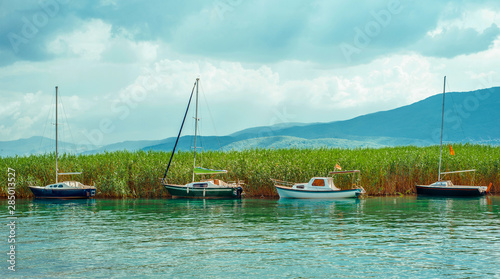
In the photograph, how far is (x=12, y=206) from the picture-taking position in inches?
1705

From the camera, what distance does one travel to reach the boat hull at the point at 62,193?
165ft

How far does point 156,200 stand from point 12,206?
11973mm

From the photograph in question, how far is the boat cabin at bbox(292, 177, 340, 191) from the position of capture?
161 feet

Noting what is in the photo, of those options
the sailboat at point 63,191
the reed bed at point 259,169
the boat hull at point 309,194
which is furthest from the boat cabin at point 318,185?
the sailboat at point 63,191

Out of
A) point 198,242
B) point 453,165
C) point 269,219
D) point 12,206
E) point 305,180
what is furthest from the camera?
point 453,165

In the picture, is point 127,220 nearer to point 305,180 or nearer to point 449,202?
point 305,180

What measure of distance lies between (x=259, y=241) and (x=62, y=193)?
104 ft

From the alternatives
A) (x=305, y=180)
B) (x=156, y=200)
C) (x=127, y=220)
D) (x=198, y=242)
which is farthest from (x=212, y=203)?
(x=198, y=242)

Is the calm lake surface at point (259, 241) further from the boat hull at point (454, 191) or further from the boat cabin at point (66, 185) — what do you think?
the boat cabin at point (66, 185)

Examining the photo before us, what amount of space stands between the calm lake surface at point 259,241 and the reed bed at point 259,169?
943 centimetres

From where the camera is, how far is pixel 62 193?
50.7 m

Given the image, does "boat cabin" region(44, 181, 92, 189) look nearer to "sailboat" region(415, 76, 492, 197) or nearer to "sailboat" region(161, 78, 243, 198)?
"sailboat" region(161, 78, 243, 198)

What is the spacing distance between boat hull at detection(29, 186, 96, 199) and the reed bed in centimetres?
210

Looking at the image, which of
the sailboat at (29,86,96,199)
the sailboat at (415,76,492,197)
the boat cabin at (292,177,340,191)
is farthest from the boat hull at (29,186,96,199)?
the sailboat at (415,76,492,197)
